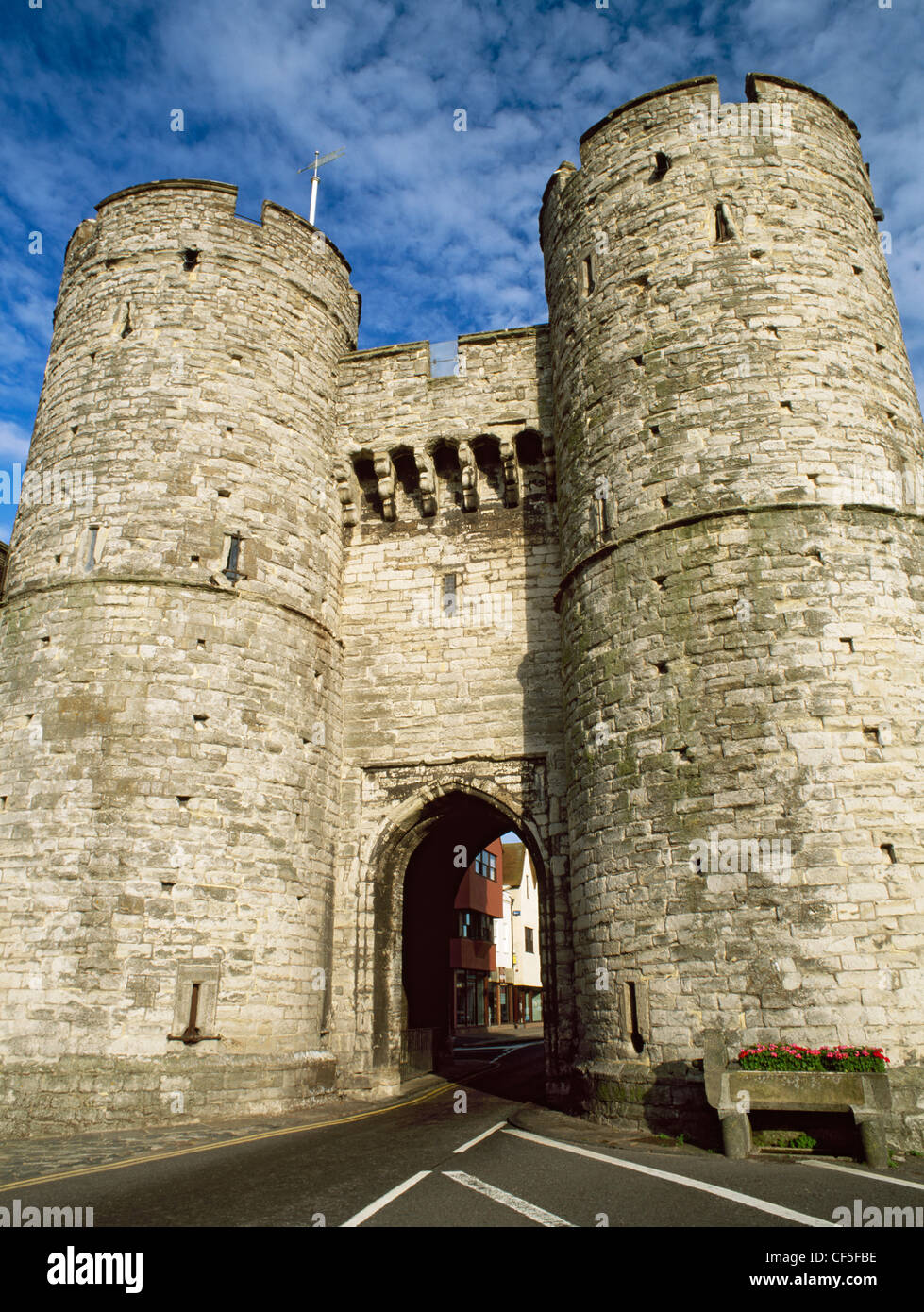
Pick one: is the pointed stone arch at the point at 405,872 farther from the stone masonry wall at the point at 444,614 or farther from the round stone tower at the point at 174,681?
the round stone tower at the point at 174,681

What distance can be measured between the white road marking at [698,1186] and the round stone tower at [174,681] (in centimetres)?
427

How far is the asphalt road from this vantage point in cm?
515

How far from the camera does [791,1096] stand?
24.0 ft

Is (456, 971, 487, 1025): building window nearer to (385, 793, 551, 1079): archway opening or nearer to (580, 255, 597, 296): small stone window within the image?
(385, 793, 551, 1079): archway opening

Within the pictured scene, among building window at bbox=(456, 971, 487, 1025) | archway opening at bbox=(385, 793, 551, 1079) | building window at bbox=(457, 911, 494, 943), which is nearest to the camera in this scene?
archway opening at bbox=(385, 793, 551, 1079)

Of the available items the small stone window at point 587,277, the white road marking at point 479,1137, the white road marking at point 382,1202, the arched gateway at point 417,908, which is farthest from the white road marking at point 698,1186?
the small stone window at point 587,277

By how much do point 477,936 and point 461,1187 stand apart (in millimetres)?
31859

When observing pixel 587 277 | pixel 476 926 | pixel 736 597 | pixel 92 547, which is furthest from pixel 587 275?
pixel 476 926

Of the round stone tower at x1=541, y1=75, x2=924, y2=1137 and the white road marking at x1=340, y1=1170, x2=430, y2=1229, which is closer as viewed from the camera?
the white road marking at x1=340, y1=1170, x2=430, y2=1229

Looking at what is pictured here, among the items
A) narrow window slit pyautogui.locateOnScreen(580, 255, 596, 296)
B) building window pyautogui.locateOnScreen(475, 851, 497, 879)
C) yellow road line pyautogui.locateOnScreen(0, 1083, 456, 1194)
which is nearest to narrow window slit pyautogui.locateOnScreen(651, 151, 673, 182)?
narrow window slit pyautogui.locateOnScreen(580, 255, 596, 296)

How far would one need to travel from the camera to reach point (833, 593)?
9.52 meters

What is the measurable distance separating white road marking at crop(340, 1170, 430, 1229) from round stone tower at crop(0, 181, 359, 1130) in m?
4.53

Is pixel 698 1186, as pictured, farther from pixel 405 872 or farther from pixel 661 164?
pixel 661 164
